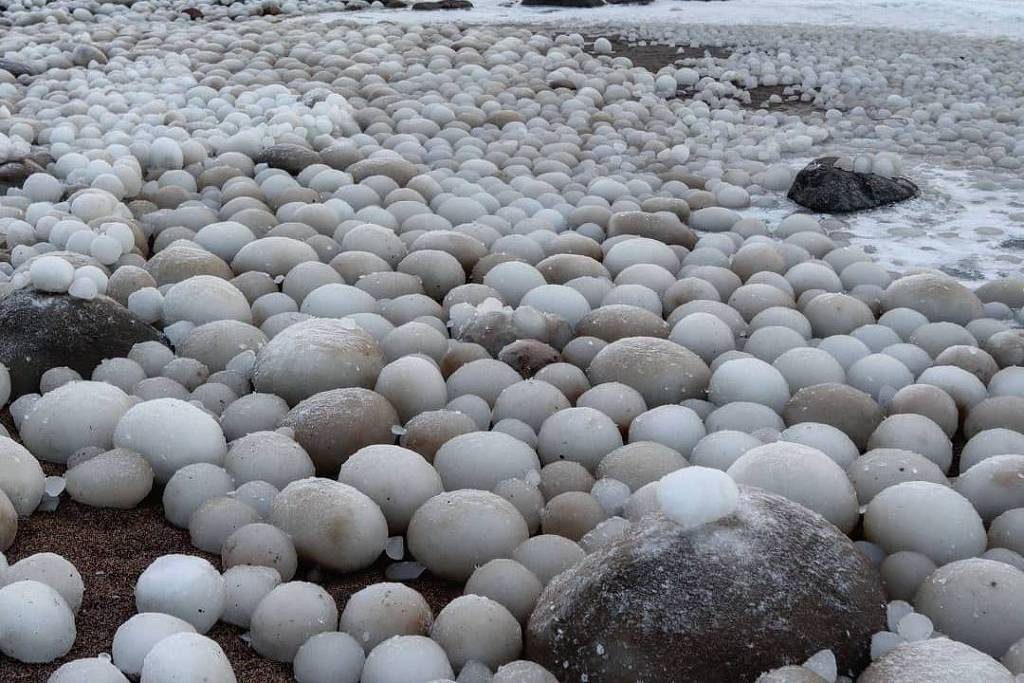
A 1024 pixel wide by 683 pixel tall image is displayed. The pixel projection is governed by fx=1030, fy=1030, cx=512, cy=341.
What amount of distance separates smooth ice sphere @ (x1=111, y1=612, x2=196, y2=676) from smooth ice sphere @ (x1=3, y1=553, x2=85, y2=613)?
0.40 feet

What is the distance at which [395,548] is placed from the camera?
5.48ft

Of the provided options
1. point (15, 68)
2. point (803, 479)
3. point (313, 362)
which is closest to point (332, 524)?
point (313, 362)

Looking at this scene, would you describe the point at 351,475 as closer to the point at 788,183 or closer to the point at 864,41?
the point at 788,183

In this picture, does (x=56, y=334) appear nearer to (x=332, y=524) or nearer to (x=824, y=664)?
(x=332, y=524)

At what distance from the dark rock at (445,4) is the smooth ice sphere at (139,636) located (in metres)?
6.91

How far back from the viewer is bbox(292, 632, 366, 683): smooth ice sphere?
1342mm

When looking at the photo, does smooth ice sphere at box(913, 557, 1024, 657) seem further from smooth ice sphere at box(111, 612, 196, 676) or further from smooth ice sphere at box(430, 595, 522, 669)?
smooth ice sphere at box(111, 612, 196, 676)

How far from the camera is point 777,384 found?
6.95 ft

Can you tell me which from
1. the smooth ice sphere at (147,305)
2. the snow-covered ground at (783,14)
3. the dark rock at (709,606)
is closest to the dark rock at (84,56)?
the snow-covered ground at (783,14)

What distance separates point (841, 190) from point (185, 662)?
2.81 m

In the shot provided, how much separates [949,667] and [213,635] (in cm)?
95

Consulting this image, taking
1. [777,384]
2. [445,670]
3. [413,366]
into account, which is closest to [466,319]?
[413,366]

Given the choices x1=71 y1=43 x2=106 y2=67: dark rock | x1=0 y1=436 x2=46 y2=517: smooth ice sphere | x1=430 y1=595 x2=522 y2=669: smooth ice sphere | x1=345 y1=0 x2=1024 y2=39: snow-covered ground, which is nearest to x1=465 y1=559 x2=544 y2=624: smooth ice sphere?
x1=430 y1=595 x2=522 y2=669: smooth ice sphere

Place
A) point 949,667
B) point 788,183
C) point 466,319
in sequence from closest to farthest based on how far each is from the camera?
1. point 949,667
2. point 466,319
3. point 788,183
